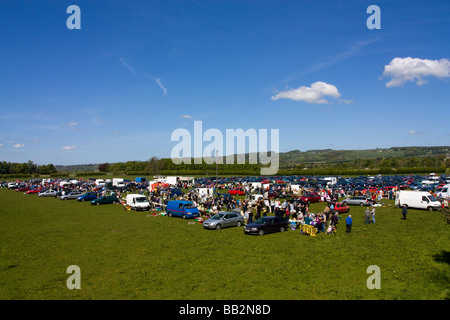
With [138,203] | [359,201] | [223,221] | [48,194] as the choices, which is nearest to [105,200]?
[138,203]

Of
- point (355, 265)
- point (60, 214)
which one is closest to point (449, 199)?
point (355, 265)

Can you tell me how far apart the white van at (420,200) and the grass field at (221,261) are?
5.30 meters

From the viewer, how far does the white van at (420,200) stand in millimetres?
28453

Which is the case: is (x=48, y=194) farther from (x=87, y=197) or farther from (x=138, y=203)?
(x=138, y=203)

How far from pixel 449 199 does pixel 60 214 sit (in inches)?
1554

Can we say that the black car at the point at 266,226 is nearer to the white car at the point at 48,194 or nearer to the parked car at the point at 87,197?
the parked car at the point at 87,197

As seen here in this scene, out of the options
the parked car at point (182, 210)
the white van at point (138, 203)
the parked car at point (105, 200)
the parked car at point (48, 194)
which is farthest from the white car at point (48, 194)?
the parked car at point (182, 210)

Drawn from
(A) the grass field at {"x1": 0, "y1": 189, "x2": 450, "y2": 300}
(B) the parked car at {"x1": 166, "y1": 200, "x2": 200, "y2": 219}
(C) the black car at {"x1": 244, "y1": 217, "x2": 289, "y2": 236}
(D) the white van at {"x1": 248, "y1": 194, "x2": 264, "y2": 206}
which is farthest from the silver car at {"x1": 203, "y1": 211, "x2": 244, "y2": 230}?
(D) the white van at {"x1": 248, "y1": 194, "x2": 264, "y2": 206}

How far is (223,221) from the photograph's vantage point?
23.4 metres

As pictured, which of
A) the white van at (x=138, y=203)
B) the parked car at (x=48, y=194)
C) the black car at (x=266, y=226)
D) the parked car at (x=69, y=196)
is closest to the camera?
the black car at (x=266, y=226)
